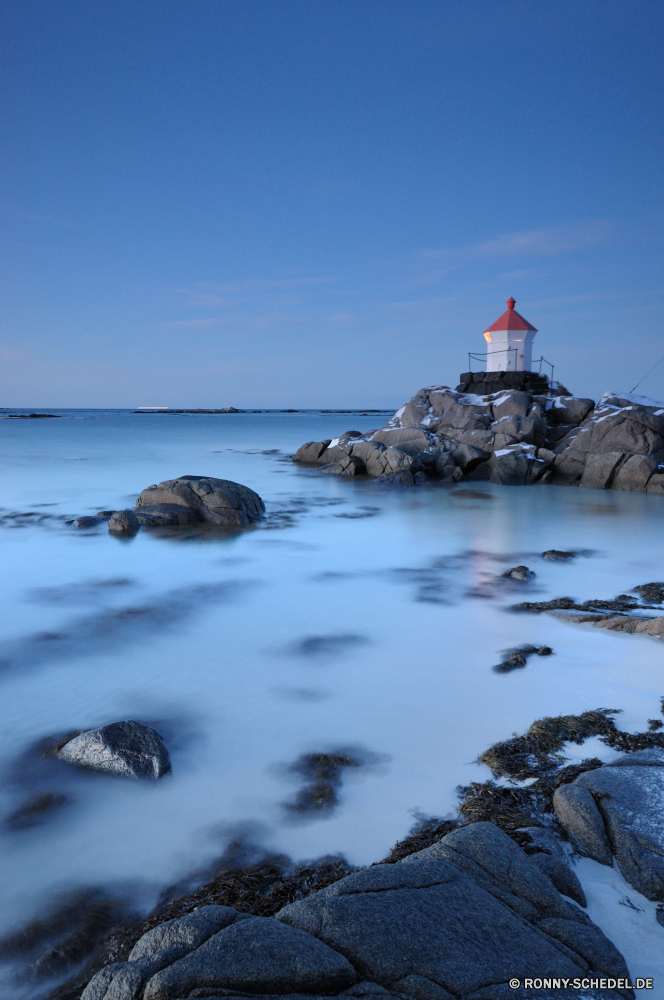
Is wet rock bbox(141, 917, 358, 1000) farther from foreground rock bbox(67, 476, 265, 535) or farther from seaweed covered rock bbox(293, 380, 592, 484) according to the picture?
seaweed covered rock bbox(293, 380, 592, 484)

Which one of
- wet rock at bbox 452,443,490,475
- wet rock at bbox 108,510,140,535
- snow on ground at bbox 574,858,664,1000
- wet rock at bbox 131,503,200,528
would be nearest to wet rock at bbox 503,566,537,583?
snow on ground at bbox 574,858,664,1000

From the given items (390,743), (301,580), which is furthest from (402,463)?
(390,743)

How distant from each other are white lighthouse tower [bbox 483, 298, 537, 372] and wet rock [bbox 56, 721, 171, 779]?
26.2 m

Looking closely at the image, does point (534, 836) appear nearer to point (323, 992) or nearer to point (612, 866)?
point (612, 866)

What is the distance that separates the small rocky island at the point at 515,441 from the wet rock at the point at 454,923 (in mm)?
17814

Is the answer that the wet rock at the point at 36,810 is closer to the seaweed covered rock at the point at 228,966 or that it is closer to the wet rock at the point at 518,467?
the seaweed covered rock at the point at 228,966

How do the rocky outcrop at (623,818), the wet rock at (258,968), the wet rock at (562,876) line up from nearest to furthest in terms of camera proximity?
the wet rock at (258,968) < the wet rock at (562,876) < the rocky outcrop at (623,818)

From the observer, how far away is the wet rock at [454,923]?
226 cm

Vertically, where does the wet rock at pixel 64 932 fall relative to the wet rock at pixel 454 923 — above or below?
below

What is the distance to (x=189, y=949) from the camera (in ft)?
7.61

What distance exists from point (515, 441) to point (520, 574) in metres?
14.1

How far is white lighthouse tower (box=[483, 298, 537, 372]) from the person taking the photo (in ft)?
90.6

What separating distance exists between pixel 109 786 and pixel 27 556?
309 inches

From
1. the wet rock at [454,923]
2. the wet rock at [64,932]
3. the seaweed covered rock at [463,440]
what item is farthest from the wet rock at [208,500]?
the wet rock at [454,923]
